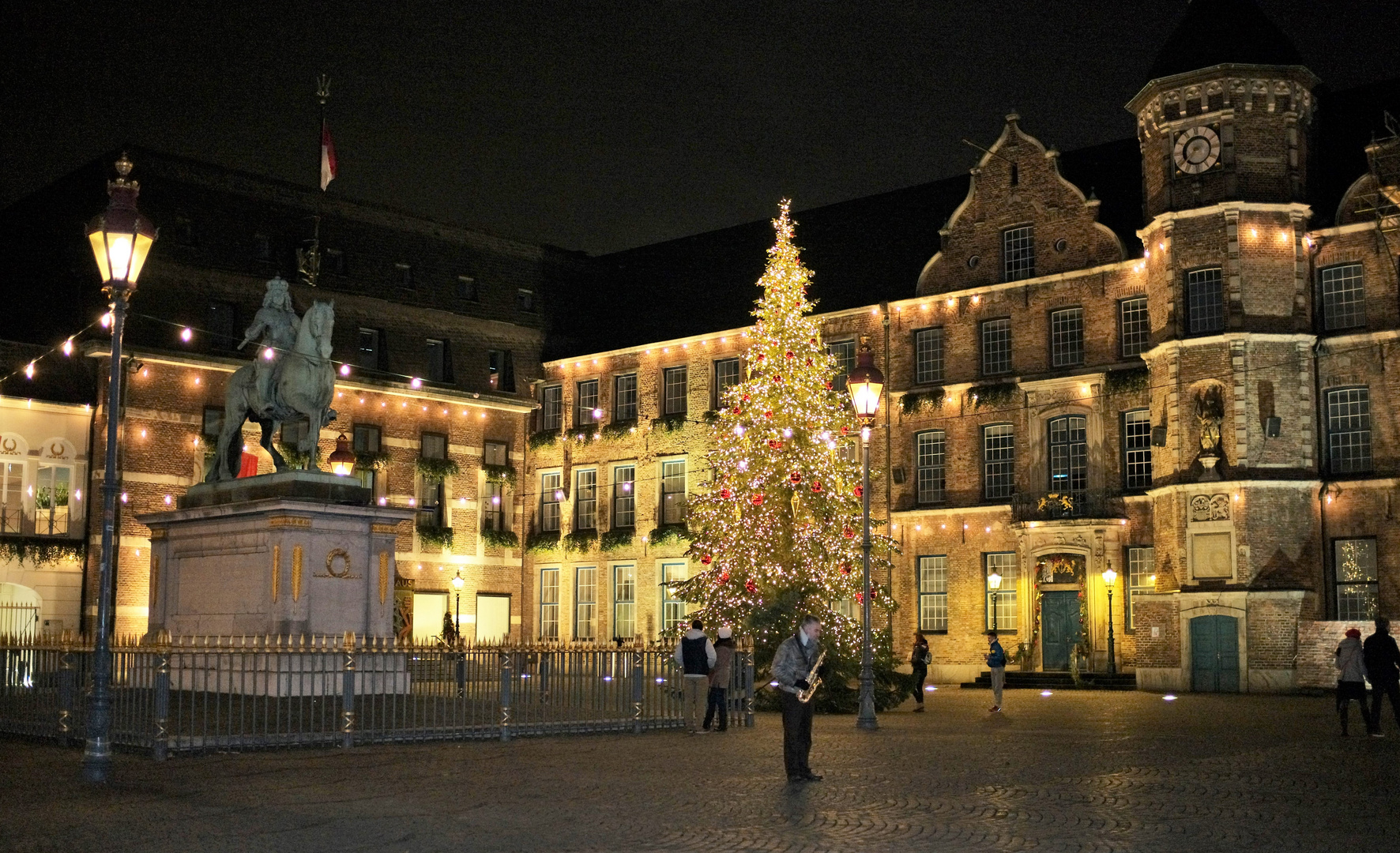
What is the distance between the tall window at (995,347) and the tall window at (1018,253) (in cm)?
127

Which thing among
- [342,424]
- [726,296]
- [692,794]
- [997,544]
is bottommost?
[692,794]

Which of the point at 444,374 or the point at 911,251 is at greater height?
the point at 911,251

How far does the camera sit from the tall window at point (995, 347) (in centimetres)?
4122

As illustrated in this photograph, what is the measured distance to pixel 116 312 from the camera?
14.0 metres

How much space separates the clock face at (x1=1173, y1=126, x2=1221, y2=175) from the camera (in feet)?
119

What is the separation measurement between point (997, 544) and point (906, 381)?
5.32 meters

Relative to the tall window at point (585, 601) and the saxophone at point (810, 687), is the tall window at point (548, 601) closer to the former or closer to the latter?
the tall window at point (585, 601)

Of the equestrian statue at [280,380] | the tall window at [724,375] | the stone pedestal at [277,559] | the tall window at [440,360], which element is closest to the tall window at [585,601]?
the tall window at [724,375]

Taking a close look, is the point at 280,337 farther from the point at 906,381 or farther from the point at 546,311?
the point at 546,311

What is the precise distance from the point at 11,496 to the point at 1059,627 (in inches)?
1043

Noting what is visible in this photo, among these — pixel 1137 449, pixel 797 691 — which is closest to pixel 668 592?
pixel 1137 449

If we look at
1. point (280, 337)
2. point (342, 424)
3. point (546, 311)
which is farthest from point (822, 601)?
point (546, 311)

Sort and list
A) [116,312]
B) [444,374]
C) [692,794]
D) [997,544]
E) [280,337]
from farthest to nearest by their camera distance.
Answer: [444,374] → [997,544] → [280,337] → [116,312] → [692,794]

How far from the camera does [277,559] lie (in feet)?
65.1
